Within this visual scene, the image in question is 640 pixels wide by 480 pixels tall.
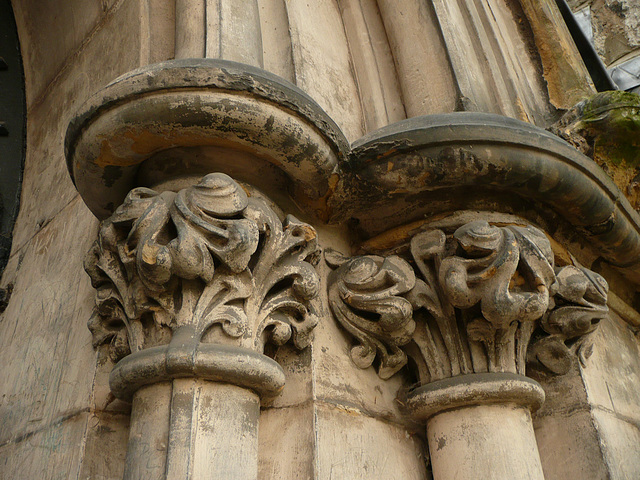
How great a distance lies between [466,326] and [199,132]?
0.71 meters

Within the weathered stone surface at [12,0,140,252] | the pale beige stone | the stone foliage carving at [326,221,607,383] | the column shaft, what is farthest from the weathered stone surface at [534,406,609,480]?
the weathered stone surface at [12,0,140,252]

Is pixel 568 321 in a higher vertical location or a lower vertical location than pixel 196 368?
higher

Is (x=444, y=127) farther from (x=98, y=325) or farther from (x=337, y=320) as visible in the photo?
(x=98, y=325)

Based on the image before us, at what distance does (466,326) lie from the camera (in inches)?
53.5

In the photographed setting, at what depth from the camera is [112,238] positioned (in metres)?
1.19

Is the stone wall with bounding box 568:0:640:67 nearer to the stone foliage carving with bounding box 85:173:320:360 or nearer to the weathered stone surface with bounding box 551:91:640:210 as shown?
the weathered stone surface with bounding box 551:91:640:210

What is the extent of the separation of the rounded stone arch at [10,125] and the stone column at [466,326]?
1.26m

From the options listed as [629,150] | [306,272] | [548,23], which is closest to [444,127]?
[306,272]

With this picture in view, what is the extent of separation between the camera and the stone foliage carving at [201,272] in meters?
1.09

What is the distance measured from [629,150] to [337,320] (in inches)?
38.3

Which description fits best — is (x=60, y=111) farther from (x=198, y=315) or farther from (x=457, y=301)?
(x=457, y=301)

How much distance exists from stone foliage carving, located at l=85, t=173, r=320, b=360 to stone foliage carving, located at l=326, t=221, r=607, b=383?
163mm

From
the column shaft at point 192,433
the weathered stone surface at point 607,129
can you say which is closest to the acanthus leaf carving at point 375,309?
the column shaft at point 192,433

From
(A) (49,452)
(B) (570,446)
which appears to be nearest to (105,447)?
(A) (49,452)
